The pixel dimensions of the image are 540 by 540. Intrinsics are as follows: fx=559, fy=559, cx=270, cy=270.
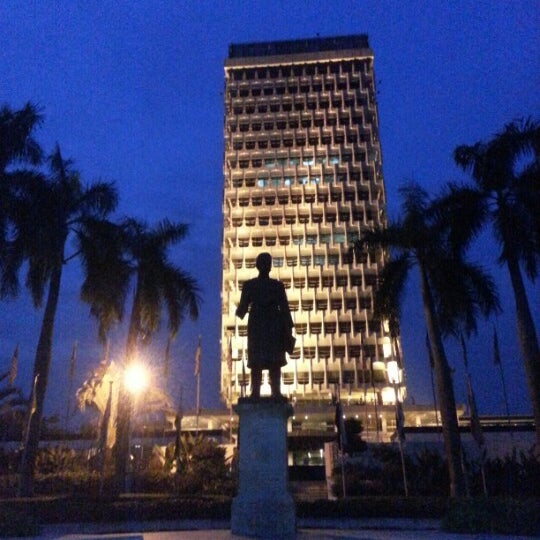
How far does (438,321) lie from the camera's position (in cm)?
2514

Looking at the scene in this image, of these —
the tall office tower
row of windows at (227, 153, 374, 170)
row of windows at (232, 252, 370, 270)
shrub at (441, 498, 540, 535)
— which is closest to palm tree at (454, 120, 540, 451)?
shrub at (441, 498, 540, 535)

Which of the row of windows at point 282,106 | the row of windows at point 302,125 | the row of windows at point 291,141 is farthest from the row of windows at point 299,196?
the row of windows at point 282,106

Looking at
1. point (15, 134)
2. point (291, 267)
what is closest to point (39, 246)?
point (15, 134)

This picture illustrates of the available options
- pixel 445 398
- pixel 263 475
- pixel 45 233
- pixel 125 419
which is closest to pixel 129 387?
pixel 125 419

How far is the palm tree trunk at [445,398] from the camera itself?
2200 centimetres

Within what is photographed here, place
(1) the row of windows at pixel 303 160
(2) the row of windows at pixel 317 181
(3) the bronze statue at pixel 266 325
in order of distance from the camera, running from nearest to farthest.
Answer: (3) the bronze statue at pixel 266 325 → (2) the row of windows at pixel 317 181 → (1) the row of windows at pixel 303 160

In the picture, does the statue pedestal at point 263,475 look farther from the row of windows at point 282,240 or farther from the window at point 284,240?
the window at point 284,240

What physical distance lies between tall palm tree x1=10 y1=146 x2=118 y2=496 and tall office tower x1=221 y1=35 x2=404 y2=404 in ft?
130

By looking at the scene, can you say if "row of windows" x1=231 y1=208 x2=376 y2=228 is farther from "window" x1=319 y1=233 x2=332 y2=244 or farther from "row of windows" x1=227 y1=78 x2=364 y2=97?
"row of windows" x1=227 y1=78 x2=364 y2=97

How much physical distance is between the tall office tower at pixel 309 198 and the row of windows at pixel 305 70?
169 millimetres

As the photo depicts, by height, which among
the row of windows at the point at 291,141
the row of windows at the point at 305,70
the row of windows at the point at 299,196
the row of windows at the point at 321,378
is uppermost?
the row of windows at the point at 305,70

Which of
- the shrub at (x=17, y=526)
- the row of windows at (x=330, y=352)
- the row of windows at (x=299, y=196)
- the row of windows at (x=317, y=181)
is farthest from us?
the row of windows at (x=317, y=181)

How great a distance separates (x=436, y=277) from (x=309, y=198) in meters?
55.5

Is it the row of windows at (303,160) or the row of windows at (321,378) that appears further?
the row of windows at (303,160)
